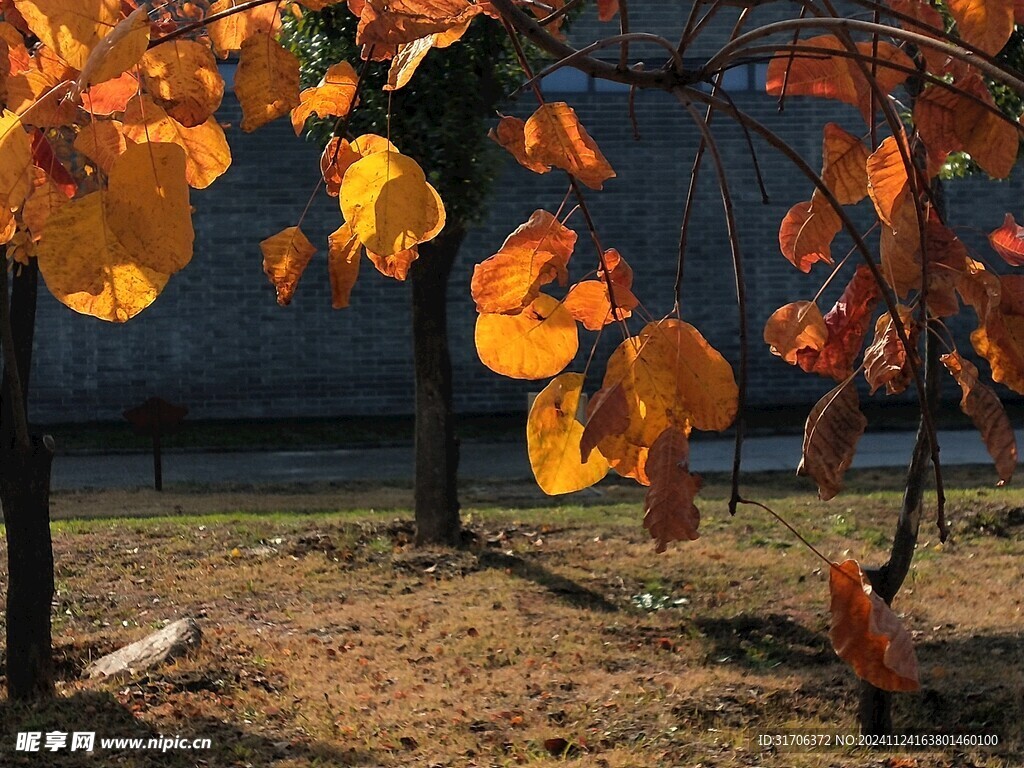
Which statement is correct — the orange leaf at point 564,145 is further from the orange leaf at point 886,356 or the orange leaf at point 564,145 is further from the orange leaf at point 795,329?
the orange leaf at point 886,356

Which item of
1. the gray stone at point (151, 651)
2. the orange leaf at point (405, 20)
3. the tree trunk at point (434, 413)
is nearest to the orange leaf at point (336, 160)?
the orange leaf at point (405, 20)

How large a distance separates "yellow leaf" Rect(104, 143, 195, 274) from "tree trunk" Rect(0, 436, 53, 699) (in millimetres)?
3319

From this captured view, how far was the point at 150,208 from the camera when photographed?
876 mm

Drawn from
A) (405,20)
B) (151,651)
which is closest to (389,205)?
(405,20)

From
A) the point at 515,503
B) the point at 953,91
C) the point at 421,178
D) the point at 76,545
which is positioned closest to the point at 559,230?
the point at 421,178

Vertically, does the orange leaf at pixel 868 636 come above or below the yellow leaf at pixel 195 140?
below

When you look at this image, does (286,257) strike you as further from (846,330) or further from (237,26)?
(846,330)

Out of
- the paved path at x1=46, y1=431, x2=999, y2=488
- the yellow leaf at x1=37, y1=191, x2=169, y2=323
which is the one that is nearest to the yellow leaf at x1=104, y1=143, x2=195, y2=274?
the yellow leaf at x1=37, y1=191, x2=169, y2=323

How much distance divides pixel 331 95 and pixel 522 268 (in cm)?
48

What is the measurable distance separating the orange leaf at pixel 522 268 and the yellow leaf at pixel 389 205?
0.16 m

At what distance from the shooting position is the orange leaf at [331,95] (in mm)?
1483

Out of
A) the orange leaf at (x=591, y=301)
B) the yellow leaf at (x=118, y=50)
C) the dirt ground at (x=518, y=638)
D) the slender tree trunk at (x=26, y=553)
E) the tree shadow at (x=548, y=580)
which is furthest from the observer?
the tree shadow at (x=548, y=580)

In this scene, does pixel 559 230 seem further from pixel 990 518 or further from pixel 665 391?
pixel 990 518

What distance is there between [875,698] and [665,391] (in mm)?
2698
